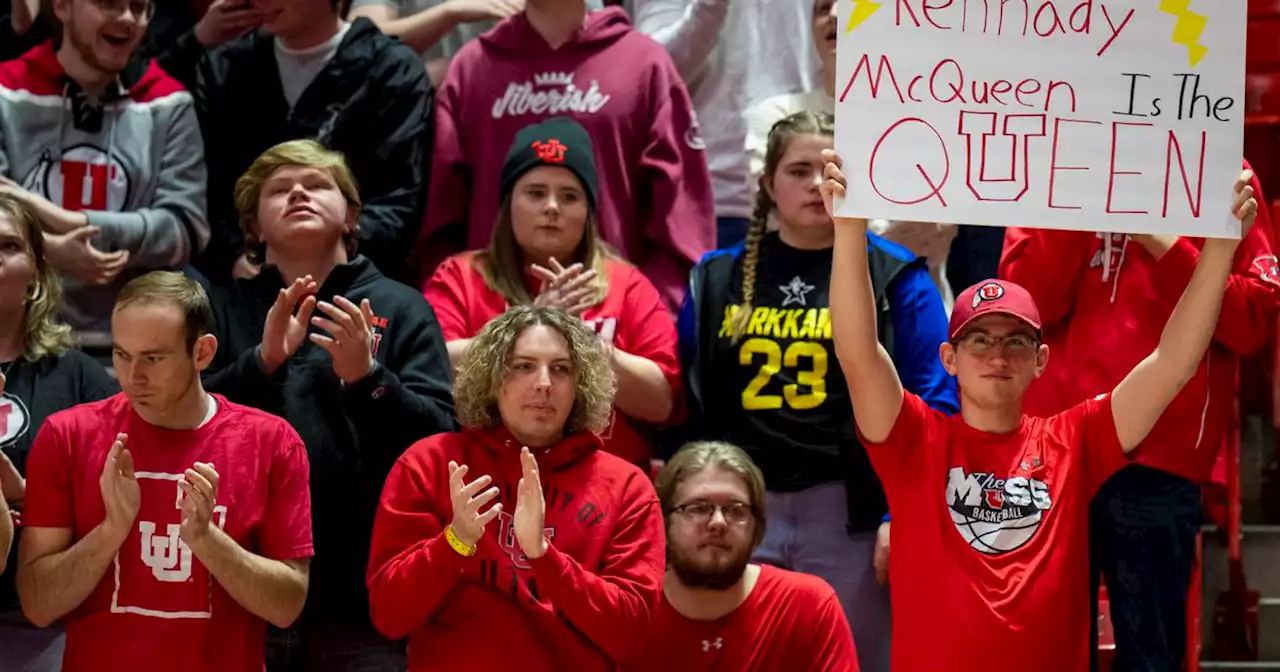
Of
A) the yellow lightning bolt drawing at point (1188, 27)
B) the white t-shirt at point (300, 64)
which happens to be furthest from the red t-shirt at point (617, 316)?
the yellow lightning bolt drawing at point (1188, 27)

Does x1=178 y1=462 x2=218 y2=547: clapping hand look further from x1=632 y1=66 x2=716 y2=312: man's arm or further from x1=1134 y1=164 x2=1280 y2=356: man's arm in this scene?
x1=1134 y1=164 x2=1280 y2=356: man's arm

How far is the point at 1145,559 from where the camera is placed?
414 centimetres

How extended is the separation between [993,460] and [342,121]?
8.28 ft

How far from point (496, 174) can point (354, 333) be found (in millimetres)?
1299

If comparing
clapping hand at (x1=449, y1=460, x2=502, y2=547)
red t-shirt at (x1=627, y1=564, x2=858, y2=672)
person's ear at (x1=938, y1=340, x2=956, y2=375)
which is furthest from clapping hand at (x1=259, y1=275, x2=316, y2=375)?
person's ear at (x1=938, y1=340, x2=956, y2=375)

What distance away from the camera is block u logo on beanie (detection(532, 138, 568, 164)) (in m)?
4.89

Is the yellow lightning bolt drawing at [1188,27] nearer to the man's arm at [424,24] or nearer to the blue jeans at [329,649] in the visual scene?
the blue jeans at [329,649]

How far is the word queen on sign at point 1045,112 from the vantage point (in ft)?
11.8

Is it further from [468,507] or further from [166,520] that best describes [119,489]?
[468,507]

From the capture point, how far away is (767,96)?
570 cm

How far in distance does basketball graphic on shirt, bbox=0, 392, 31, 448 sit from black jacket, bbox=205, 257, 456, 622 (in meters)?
0.45

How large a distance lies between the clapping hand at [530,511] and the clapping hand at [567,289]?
0.99 meters

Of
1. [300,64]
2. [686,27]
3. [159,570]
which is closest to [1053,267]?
[686,27]

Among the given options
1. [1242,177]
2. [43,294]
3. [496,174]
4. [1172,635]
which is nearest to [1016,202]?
[1242,177]
